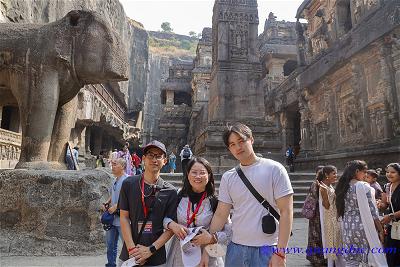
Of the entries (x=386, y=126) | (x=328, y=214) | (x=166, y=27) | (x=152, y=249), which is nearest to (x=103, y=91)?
(x=386, y=126)

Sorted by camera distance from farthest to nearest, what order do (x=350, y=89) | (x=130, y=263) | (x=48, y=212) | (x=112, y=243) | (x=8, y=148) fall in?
1. (x=350, y=89)
2. (x=8, y=148)
3. (x=48, y=212)
4. (x=112, y=243)
5. (x=130, y=263)

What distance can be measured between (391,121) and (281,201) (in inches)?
389

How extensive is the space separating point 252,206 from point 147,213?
69 cm

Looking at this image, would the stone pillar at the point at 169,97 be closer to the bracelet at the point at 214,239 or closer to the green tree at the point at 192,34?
the bracelet at the point at 214,239

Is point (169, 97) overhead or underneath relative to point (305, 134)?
overhead

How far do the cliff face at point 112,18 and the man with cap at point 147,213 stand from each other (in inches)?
378

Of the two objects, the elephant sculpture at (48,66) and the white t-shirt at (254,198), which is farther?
the elephant sculpture at (48,66)

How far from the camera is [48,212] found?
3.60m

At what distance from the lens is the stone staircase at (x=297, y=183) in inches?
298

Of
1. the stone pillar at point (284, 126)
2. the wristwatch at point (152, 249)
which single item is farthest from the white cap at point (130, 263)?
the stone pillar at point (284, 126)

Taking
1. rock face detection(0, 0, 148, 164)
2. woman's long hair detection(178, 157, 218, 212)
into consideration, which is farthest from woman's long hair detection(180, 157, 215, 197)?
rock face detection(0, 0, 148, 164)

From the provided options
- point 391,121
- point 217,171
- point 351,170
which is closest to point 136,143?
point 217,171

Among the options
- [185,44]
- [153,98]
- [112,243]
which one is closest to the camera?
[112,243]

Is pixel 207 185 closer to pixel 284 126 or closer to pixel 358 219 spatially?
pixel 358 219
